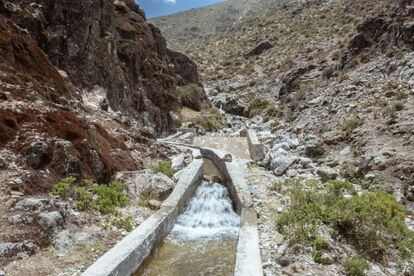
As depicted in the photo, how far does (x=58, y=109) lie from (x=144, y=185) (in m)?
3.22

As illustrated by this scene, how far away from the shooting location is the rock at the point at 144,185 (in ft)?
29.9

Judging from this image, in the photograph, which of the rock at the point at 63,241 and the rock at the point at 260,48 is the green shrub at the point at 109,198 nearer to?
the rock at the point at 63,241

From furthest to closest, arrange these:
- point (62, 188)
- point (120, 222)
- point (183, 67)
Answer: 1. point (183, 67)
2. point (120, 222)
3. point (62, 188)

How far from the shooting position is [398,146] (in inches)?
419

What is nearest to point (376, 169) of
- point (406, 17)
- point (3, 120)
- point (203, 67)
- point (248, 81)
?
point (3, 120)

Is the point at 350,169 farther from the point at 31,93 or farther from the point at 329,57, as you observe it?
the point at 329,57

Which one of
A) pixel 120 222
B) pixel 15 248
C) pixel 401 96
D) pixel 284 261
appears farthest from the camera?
pixel 401 96

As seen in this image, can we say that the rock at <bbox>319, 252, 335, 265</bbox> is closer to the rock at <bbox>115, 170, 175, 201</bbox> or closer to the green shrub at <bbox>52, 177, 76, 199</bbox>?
the rock at <bbox>115, 170, 175, 201</bbox>

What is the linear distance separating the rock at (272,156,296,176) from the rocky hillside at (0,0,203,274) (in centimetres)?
484

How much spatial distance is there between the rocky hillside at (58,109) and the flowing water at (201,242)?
2.25 meters

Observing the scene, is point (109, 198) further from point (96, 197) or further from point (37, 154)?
point (37, 154)

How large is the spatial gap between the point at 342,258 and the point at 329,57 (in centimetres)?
2706

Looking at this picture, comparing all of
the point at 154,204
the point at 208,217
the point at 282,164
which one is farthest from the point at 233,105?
the point at 154,204

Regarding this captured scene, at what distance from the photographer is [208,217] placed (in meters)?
9.78
